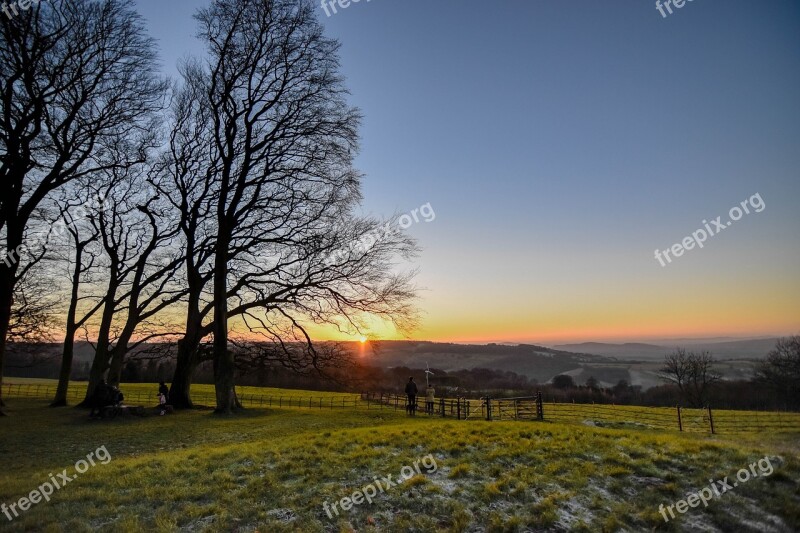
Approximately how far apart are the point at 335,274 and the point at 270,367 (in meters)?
6.07

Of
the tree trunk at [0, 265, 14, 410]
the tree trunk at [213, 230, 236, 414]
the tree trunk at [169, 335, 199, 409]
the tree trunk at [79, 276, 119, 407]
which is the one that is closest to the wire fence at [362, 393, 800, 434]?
the tree trunk at [213, 230, 236, 414]

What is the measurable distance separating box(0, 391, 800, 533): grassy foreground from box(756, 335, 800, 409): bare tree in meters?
48.3

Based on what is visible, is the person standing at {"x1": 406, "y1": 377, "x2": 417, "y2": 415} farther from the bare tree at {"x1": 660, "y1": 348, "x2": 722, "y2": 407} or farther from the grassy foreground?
the bare tree at {"x1": 660, "y1": 348, "x2": 722, "y2": 407}

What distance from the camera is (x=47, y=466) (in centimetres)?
973

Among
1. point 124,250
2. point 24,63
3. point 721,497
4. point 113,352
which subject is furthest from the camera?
point 124,250

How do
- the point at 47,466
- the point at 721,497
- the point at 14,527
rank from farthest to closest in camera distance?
the point at 47,466 < the point at 721,497 < the point at 14,527

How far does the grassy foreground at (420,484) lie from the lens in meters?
6.52

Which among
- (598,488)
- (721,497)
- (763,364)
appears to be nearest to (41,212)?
(598,488)

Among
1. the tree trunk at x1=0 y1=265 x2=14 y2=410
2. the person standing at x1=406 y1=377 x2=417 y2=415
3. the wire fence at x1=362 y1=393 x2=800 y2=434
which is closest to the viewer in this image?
the tree trunk at x1=0 y1=265 x2=14 y2=410

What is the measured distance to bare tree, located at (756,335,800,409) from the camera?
1885 inches

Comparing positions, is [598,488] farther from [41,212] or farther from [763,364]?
Result: [763,364]

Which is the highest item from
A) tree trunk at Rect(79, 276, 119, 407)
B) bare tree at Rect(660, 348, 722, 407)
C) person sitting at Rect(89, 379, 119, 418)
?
tree trunk at Rect(79, 276, 119, 407)

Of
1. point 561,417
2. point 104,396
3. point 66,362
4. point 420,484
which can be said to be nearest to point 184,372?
point 104,396

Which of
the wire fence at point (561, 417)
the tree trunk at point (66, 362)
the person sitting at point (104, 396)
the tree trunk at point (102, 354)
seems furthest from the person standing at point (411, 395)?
the tree trunk at point (66, 362)
